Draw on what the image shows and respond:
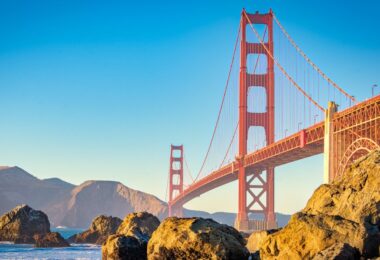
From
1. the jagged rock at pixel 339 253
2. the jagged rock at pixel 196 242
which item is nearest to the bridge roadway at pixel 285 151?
the jagged rock at pixel 196 242

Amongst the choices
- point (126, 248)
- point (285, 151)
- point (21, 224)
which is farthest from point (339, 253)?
point (21, 224)

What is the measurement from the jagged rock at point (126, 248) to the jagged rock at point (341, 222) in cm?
640

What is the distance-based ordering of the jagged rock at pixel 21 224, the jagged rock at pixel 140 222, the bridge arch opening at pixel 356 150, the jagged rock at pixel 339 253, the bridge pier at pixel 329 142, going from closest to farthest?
the jagged rock at pixel 339 253 < the jagged rock at pixel 140 222 < the bridge arch opening at pixel 356 150 < the bridge pier at pixel 329 142 < the jagged rock at pixel 21 224

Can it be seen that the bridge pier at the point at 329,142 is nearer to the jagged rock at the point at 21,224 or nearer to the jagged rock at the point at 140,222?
the jagged rock at the point at 140,222

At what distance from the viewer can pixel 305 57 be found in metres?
54.3

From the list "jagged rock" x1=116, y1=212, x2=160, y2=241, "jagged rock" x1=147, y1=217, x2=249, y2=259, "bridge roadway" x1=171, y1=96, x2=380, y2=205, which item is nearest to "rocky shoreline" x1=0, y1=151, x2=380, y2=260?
"jagged rock" x1=147, y1=217, x2=249, y2=259

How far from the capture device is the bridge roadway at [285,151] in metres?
39.1

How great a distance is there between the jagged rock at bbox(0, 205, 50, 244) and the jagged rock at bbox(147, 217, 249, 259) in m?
34.9

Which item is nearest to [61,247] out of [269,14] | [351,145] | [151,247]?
[351,145]

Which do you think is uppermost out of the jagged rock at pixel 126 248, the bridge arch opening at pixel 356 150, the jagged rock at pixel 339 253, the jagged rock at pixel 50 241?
the bridge arch opening at pixel 356 150

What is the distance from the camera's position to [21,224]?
5141 cm

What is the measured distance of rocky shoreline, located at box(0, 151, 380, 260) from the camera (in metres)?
13.6

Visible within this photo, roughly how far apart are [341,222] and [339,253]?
168cm

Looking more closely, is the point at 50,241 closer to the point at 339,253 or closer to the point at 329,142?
the point at 329,142
